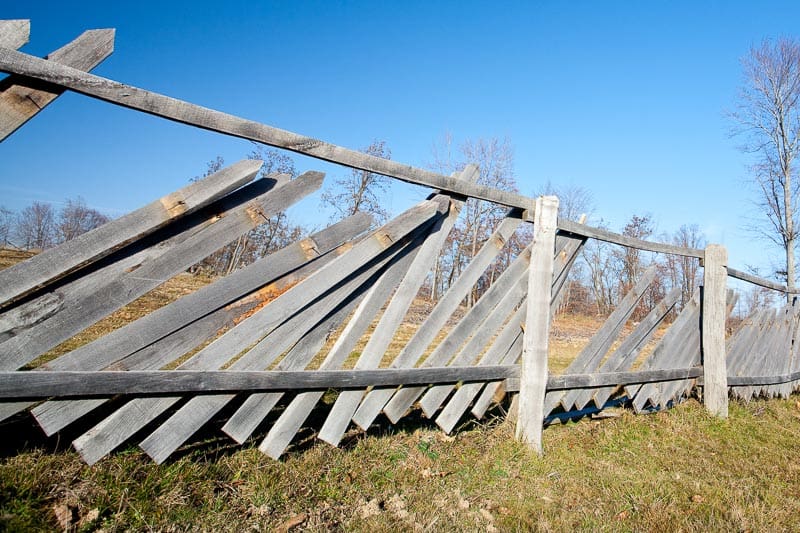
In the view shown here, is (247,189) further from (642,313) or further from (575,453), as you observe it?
(642,313)

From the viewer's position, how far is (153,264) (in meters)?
2.13

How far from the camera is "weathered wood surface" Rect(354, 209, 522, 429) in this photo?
9.85 ft

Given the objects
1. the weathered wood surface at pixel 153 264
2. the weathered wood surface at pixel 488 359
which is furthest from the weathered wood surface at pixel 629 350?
the weathered wood surface at pixel 153 264

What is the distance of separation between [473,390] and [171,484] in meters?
2.18

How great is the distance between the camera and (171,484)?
88.1 inches

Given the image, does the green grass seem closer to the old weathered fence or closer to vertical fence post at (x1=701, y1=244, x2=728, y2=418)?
the old weathered fence

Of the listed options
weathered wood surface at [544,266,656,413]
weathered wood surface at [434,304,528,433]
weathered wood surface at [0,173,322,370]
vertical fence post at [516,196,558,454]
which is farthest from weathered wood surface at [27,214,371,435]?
weathered wood surface at [544,266,656,413]

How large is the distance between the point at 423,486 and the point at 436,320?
1120 millimetres

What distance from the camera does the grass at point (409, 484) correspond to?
2072mm

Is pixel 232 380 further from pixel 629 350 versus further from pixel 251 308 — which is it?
pixel 629 350

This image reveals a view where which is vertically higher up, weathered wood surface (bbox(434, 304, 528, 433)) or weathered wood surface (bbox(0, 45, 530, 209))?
weathered wood surface (bbox(0, 45, 530, 209))

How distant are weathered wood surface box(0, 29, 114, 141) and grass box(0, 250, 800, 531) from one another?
1614 millimetres

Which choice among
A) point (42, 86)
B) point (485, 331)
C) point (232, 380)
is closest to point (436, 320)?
point (485, 331)

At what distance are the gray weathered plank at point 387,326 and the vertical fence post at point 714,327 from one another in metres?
3.87
